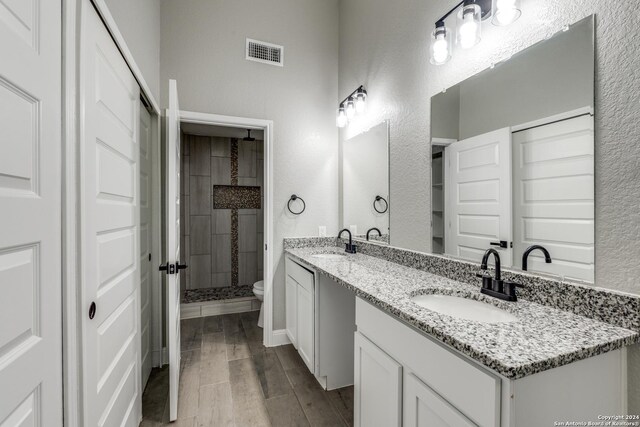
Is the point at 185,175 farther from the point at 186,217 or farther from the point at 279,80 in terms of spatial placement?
the point at 279,80

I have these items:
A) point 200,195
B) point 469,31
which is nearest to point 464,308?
point 469,31

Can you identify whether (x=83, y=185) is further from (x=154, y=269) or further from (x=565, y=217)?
(x=565, y=217)

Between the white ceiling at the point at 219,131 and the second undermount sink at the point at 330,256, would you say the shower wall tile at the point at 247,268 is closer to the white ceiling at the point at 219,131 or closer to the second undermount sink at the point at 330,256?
the white ceiling at the point at 219,131

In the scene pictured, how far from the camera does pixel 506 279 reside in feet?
4.25

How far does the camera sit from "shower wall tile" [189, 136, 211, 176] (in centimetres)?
402

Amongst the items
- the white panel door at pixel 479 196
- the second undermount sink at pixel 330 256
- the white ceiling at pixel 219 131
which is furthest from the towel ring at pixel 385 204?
the white ceiling at pixel 219 131

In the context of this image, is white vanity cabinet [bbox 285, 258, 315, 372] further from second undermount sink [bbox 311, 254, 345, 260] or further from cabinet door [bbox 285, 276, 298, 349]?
second undermount sink [bbox 311, 254, 345, 260]

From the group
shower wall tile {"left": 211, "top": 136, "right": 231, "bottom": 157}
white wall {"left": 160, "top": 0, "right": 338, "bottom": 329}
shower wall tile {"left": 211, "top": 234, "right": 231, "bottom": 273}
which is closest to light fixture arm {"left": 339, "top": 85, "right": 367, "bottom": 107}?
white wall {"left": 160, "top": 0, "right": 338, "bottom": 329}

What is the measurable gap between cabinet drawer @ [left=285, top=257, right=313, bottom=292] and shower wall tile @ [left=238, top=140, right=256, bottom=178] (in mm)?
Answer: 2087

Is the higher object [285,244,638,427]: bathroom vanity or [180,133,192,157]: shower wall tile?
[180,133,192,157]: shower wall tile

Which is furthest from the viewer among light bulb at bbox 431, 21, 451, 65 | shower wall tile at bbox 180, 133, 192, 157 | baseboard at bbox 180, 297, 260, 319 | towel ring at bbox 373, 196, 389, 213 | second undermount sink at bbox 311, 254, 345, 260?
shower wall tile at bbox 180, 133, 192, 157

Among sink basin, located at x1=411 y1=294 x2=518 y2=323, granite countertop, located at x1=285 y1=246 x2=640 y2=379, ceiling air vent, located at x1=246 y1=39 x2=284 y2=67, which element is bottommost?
sink basin, located at x1=411 y1=294 x2=518 y2=323

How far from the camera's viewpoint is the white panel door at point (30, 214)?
2.26 feet

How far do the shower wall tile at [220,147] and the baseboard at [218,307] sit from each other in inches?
78.7
